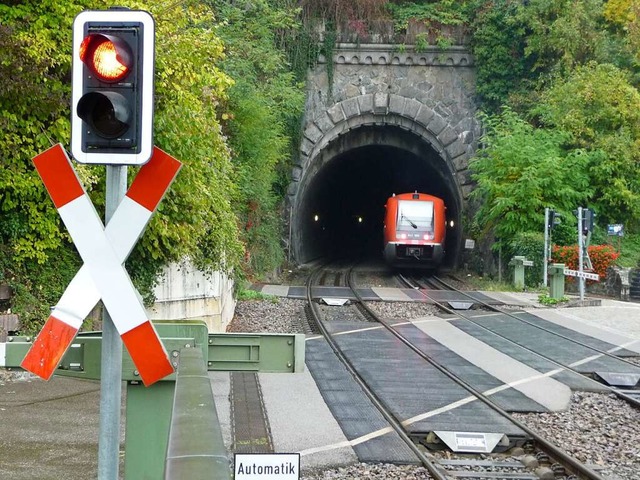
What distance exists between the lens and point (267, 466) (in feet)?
16.6

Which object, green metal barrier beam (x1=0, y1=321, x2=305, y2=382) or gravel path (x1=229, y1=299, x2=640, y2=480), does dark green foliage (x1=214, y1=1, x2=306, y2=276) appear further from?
green metal barrier beam (x1=0, y1=321, x2=305, y2=382)

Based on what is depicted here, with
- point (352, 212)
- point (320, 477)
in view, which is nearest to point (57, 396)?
point (320, 477)

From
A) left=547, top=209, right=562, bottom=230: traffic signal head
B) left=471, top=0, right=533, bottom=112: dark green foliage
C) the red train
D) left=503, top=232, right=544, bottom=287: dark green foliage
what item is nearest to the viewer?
left=547, top=209, right=562, bottom=230: traffic signal head

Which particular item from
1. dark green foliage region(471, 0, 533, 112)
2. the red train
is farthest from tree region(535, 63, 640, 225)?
the red train

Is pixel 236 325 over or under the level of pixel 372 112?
under

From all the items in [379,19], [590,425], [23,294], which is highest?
[379,19]

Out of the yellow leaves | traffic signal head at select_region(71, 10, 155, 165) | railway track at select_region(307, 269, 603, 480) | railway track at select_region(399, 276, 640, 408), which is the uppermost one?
the yellow leaves

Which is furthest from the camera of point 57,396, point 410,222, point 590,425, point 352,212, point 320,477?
point 352,212

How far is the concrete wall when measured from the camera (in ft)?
48.2

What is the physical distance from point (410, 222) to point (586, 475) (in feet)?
85.9

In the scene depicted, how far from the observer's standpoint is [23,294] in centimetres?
1224

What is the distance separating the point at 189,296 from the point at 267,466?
35.0 feet

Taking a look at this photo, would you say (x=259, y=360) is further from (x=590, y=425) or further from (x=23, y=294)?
(x=23, y=294)

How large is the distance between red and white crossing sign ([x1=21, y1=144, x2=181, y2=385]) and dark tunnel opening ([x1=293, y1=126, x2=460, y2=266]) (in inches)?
1299
